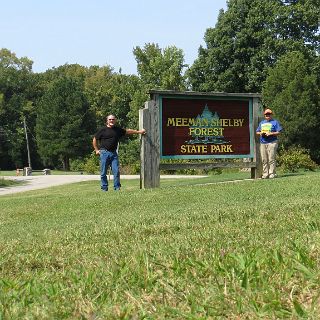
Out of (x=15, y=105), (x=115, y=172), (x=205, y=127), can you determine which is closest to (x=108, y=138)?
(x=115, y=172)

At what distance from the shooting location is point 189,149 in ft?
52.2

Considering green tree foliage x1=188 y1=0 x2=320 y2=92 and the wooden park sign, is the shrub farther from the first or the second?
green tree foliage x1=188 y1=0 x2=320 y2=92

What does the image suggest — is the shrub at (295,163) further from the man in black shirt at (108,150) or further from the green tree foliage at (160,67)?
the green tree foliage at (160,67)

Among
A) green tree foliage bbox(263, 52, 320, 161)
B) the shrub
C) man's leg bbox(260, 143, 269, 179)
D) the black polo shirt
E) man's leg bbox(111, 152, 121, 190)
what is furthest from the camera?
green tree foliage bbox(263, 52, 320, 161)

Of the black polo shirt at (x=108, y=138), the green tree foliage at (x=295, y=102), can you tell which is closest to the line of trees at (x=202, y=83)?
the green tree foliage at (x=295, y=102)

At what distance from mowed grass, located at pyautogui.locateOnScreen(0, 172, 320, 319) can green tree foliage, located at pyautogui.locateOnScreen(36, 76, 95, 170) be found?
236ft

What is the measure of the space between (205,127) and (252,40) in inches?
1577

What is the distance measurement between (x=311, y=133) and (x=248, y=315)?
134 feet

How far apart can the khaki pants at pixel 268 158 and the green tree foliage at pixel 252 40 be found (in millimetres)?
37286

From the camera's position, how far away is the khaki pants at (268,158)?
16141 mm

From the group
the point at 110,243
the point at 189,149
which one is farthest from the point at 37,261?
the point at 189,149

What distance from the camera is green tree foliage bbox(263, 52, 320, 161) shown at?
41031 mm

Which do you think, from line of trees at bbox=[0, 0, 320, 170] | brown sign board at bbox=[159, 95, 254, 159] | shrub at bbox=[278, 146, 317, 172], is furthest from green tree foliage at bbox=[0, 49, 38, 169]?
brown sign board at bbox=[159, 95, 254, 159]

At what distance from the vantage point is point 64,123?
80062 mm
